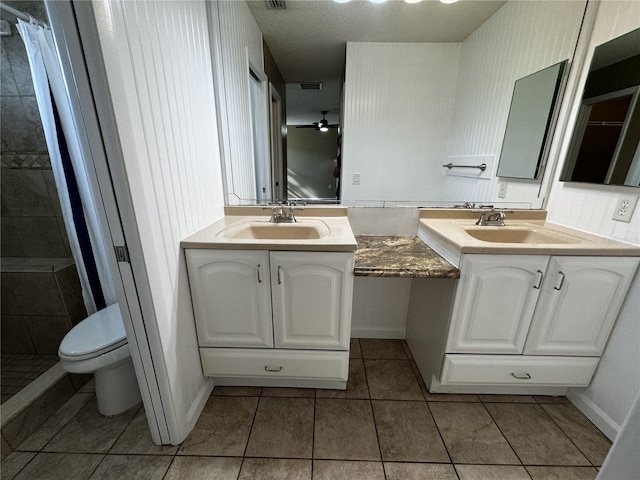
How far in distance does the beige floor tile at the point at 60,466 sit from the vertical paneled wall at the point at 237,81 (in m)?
1.39

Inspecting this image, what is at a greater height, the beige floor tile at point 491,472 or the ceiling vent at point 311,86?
the ceiling vent at point 311,86

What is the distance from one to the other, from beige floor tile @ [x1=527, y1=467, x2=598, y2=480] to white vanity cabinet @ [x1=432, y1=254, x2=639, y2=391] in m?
0.33

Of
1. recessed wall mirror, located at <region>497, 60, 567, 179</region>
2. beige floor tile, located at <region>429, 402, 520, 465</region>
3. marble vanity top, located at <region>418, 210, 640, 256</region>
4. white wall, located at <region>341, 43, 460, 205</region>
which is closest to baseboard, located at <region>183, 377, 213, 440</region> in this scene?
beige floor tile, located at <region>429, 402, 520, 465</region>

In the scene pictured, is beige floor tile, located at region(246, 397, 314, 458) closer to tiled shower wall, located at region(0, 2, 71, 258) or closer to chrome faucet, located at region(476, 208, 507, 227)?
chrome faucet, located at region(476, 208, 507, 227)

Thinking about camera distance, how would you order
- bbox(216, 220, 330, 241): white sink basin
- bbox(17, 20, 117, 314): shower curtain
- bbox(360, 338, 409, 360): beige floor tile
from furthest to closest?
bbox(360, 338, 409, 360): beige floor tile, bbox(216, 220, 330, 241): white sink basin, bbox(17, 20, 117, 314): shower curtain

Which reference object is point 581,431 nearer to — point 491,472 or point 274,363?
point 491,472

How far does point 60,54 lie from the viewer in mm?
730

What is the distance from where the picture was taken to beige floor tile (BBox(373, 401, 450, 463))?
114 centimetres

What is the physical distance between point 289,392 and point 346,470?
0.48 metres

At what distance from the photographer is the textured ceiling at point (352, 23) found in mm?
1370

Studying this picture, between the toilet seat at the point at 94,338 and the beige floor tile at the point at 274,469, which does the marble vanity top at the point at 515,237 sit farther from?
the toilet seat at the point at 94,338

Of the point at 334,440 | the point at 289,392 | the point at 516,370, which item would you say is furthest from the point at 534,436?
the point at 289,392

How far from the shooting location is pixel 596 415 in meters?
1.28

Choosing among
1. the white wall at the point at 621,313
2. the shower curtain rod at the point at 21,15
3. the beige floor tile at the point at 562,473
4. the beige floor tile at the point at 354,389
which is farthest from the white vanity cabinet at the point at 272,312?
the shower curtain rod at the point at 21,15
